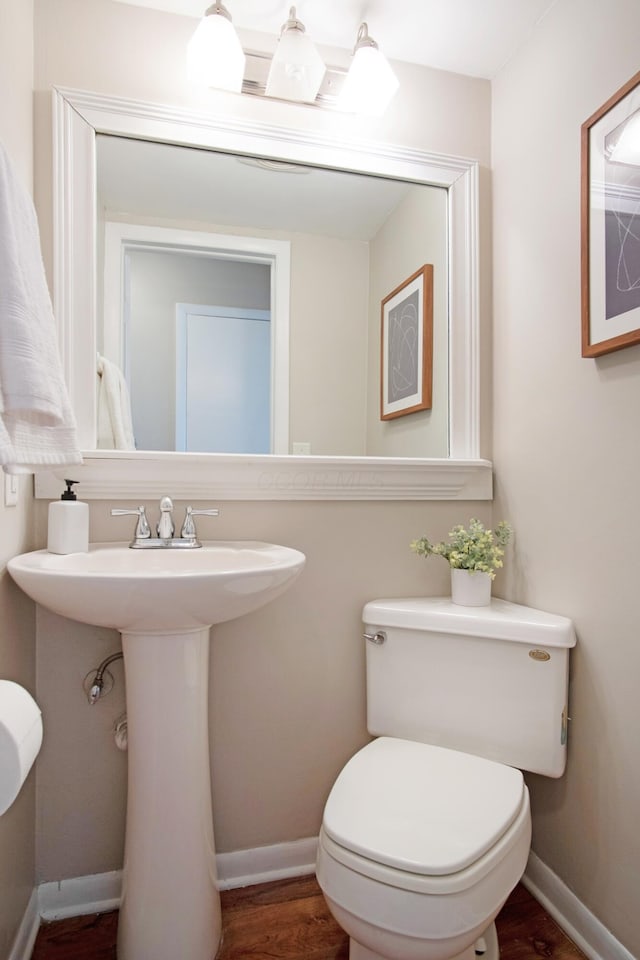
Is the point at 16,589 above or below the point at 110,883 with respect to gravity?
above

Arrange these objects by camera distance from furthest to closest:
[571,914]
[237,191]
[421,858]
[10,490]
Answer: [237,191] → [571,914] → [10,490] → [421,858]

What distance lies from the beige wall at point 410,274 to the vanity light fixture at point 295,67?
38 centimetres

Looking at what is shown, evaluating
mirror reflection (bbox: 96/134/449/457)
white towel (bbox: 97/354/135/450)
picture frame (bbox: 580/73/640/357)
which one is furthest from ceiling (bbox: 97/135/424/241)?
picture frame (bbox: 580/73/640/357)

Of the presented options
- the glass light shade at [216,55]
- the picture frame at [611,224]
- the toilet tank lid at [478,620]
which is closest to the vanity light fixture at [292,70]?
the glass light shade at [216,55]

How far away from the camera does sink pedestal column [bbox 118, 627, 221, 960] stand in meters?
1.09

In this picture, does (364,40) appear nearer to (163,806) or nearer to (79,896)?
(163,806)

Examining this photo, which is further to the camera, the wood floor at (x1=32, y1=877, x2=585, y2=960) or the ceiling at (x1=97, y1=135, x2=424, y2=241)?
the ceiling at (x1=97, y1=135, x2=424, y2=241)

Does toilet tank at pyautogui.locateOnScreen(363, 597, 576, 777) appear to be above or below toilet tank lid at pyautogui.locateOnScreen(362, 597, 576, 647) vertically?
below

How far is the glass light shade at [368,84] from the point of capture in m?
1.38

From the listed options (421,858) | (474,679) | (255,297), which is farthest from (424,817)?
(255,297)

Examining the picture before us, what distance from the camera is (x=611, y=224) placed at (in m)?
1.13

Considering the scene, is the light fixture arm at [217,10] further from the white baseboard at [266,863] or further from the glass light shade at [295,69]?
the white baseboard at [266,863]

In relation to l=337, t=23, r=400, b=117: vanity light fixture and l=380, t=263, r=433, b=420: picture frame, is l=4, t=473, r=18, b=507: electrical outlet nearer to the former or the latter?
l=380, t=263, r=433, b=420: picture frame

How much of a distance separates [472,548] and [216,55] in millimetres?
1342
